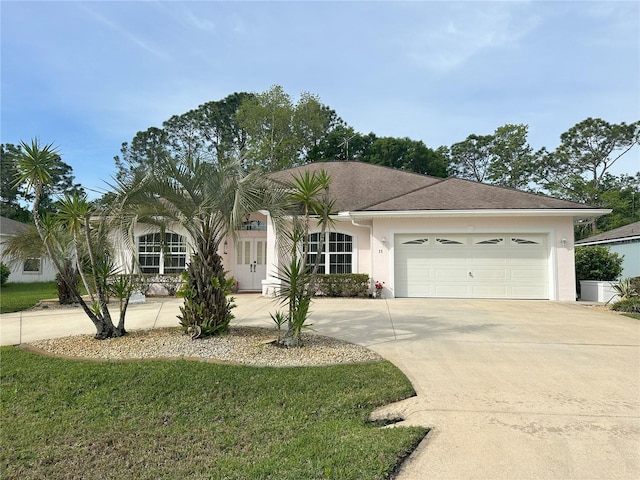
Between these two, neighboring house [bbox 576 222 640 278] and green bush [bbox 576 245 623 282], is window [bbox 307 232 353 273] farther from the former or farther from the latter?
neighboring house [bbox 576 222 640 278]

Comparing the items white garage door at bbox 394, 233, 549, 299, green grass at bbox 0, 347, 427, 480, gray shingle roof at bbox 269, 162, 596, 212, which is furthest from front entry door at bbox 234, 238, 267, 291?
green grass at bbox 0, 347, 427, 480

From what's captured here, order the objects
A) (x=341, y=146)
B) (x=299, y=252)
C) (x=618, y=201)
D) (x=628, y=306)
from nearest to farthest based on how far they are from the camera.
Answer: (x=299, y=252) → (x=628, y=306) → (x=618, y=201) → (x=341, y=146)

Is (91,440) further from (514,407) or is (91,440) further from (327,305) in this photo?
(327,305)

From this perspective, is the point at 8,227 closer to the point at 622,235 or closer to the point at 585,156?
the point at 622,235

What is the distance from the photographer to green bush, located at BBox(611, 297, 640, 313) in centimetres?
1055

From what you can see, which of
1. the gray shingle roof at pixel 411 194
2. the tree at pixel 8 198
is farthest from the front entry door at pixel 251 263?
the tree at pixel 8 198

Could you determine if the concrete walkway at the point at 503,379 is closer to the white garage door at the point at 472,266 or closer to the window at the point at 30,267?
the white garage door at the point at 472,266

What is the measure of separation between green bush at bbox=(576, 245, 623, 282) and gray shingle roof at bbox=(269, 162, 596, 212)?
2.84 m

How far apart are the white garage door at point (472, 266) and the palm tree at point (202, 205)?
8.38 meters

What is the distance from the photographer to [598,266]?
1441cm

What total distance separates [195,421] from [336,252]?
11.1m

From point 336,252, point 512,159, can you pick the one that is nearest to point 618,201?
point 512,159

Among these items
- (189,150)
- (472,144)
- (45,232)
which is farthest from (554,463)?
(472,144)

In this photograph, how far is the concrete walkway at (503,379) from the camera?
311 cm
